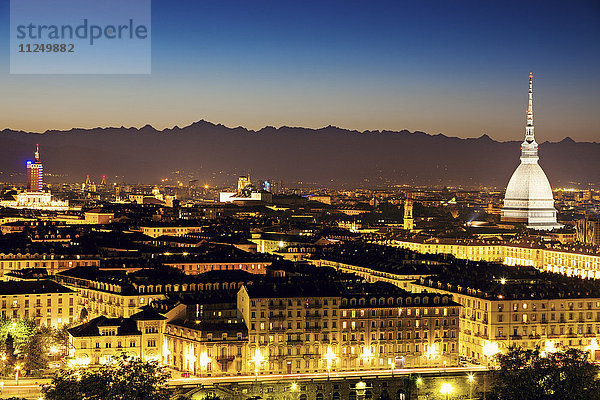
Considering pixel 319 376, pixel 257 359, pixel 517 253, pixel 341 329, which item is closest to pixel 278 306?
pixel 257 359

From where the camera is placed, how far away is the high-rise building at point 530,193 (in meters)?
164

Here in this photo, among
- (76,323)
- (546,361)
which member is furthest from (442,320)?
(76,323)

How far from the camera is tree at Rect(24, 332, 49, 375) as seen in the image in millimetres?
60281

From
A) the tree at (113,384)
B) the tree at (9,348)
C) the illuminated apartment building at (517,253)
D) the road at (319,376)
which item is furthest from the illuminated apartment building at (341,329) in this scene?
the illuminated apartment building at (517,253)

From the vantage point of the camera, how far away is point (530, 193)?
544 ft

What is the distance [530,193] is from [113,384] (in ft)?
393

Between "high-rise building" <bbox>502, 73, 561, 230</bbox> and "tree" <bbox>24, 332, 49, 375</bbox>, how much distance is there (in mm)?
106449

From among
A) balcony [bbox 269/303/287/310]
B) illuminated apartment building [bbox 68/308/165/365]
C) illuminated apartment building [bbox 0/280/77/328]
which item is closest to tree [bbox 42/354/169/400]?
illuminated apartment building [bbox 68/308/165/365]

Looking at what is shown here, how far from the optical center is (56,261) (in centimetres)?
8969

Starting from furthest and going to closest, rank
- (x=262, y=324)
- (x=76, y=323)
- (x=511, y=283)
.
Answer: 1. (x=511, y=283)
2. (x=76, y=323)
3. (x=262, y=324)

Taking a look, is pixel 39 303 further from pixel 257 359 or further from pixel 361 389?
pixel 361 389

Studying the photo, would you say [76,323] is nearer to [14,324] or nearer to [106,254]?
[14,324]

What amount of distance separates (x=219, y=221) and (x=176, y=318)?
93809mm

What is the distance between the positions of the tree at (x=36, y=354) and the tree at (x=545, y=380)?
67.0ft
